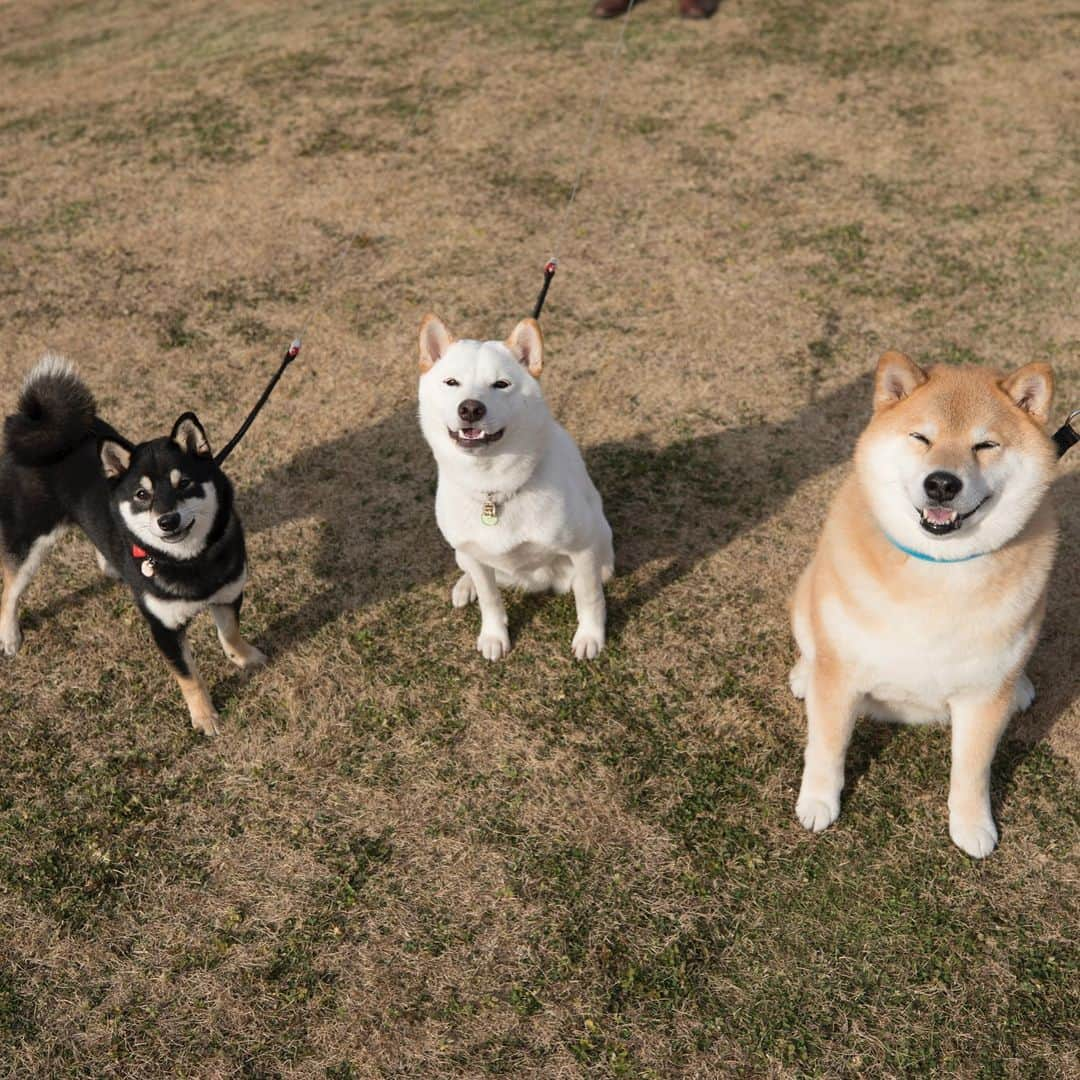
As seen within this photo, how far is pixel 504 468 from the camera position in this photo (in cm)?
341

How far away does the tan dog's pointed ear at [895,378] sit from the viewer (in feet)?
8.52

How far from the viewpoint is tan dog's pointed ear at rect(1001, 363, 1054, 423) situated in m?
2.44

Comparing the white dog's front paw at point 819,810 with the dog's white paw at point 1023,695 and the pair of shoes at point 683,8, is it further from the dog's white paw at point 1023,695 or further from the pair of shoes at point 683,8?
the pair of shoes at point 683,8

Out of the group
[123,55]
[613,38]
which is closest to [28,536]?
[613,38]

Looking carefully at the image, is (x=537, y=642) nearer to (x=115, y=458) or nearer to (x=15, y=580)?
(x=115, y=458)

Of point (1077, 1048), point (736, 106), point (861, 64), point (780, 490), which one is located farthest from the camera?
point (861, 64)

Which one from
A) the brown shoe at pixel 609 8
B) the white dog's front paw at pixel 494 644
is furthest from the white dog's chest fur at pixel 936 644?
the brown shoe at pixel 609 8

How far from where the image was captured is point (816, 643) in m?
3.14

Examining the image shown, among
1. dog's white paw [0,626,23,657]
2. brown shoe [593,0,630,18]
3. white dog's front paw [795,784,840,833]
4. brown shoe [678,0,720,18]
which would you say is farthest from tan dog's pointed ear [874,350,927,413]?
brown shoe [593,0,630,18]

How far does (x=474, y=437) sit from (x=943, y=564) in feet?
5.45

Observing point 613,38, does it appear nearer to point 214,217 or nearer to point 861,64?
point 861,64

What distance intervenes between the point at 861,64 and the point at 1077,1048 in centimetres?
947

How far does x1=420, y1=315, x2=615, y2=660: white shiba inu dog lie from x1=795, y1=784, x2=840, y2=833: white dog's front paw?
1.22 m

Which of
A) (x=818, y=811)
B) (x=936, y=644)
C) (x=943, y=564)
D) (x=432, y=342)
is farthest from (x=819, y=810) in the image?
(x=432, y=342)
